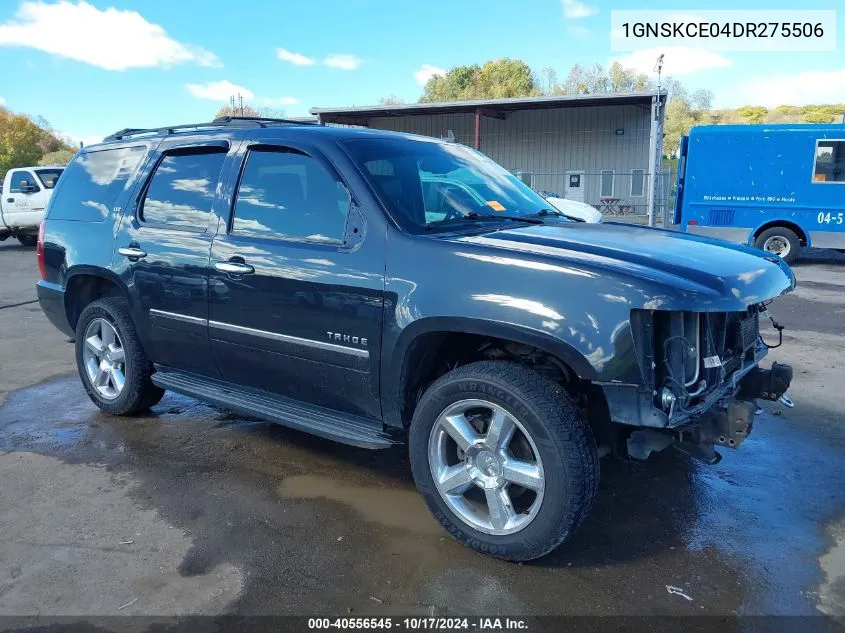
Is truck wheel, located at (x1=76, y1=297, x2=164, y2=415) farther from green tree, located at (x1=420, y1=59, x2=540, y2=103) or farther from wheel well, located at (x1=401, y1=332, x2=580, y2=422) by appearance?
green tree, located at (x1=420, y1=59, x2=540, y2=103)

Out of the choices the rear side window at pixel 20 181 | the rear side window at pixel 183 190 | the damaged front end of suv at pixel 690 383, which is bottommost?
the damaged front end of suv at pixel 690 383

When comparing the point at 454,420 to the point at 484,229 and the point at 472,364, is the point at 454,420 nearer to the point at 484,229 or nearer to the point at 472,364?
the point at 472,364

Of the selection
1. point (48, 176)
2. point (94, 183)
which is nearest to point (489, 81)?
point (48, 176)

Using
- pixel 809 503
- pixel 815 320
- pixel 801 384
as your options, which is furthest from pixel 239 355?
pixel 815 320

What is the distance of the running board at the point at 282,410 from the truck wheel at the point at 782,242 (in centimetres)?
1264

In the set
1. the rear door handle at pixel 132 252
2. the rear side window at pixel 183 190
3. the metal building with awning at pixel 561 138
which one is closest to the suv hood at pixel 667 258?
the rear side window at pixel 183 190

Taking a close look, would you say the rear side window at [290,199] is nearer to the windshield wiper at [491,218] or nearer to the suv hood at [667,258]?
the windshield wiper at [491,218]

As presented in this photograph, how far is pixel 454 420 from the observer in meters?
3.16

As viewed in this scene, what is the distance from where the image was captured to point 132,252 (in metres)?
4.46

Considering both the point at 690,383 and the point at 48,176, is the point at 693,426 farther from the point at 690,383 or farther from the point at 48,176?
the point at 48,176

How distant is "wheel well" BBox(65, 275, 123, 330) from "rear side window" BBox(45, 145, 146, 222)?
44 cm

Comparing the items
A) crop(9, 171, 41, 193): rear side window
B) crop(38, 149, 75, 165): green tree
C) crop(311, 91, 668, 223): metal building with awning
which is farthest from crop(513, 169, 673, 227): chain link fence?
crop(38, 149, 75, 165): green tree

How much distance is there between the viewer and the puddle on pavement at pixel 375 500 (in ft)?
11.5

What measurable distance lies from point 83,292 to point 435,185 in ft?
9.68
